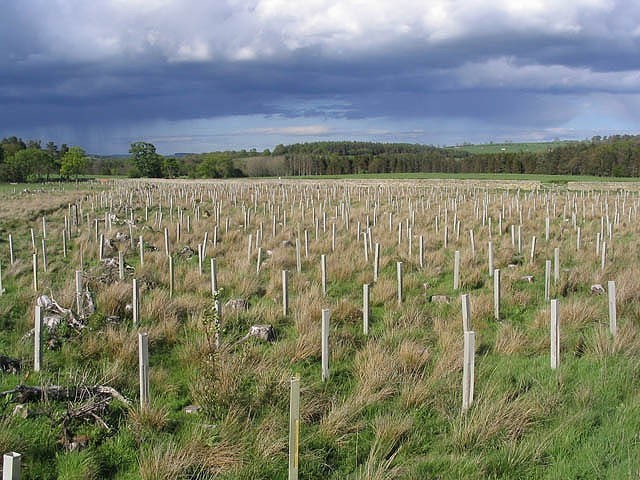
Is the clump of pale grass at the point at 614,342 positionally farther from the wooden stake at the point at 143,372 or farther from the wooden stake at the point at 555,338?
the wooden stake at the point at 143,372

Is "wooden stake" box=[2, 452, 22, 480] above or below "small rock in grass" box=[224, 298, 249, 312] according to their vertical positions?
above

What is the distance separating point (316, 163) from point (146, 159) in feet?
124

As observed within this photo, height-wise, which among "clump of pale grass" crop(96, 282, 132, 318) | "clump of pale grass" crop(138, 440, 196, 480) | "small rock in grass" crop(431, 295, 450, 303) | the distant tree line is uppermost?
the distant tree line

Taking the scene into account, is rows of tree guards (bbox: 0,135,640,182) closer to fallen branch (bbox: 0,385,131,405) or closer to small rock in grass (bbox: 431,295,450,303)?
small rock in grass (bbox: 431,295,450,303)

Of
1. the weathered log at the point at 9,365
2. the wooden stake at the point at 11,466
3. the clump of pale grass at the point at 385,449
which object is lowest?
the clump of pale grass at the point at 385,449

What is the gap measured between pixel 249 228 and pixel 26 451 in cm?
1638

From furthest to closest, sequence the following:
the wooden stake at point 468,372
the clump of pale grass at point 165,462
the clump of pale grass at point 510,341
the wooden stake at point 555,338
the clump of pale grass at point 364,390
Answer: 1. the clump of pale grass at point 510,341
2. the wooden stake at point 555,338
3. the wooden stake at point 468,372
4. the clump of pale grass at point 364,390
5. the clump of pale grass at point 165,462

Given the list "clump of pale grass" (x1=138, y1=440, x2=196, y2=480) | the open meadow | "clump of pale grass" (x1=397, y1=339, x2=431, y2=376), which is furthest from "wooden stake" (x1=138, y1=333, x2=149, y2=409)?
"clump of pale grass" (x1=397, y1=339, x2=431, y2=376)

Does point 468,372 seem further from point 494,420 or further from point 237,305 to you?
point 237,305

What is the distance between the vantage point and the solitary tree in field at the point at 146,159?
11681 cm

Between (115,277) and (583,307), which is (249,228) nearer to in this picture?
(115,277)

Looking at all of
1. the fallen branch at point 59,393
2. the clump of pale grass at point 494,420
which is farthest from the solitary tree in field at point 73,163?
the clump of pale grass at point 494,420

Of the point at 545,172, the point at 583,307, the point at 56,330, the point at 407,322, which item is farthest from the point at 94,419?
the point at 545,172

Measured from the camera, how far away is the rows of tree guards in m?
92.9
